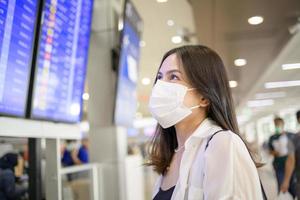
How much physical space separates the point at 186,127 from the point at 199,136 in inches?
6.3

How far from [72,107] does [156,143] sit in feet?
2.97

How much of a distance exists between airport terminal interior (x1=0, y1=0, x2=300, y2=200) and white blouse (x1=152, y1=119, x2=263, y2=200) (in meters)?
0.03

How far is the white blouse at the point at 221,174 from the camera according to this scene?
1.00 metres

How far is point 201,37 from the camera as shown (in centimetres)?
504

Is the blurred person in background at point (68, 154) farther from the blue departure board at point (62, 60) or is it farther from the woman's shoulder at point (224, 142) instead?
the woman's shoulder at point (224, 142)

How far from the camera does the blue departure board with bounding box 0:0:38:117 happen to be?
1515 millimetres

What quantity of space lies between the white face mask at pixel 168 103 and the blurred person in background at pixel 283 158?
2.29 m

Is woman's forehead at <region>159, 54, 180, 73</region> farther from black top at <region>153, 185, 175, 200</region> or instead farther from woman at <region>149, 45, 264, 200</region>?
black top at <region>153, 185, 175, 200</region>

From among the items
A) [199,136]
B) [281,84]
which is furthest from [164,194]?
[281,84]

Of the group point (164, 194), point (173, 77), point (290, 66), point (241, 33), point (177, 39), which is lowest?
point (164, 194)

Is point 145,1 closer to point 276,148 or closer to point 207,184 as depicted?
point 276,148

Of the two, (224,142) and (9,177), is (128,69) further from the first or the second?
(224,142)

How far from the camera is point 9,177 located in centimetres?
203

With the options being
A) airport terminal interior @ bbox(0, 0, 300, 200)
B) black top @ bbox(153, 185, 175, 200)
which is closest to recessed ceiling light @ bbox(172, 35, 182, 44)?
A: airport terminal interior @ bbox(0, 0, 300, 200)
